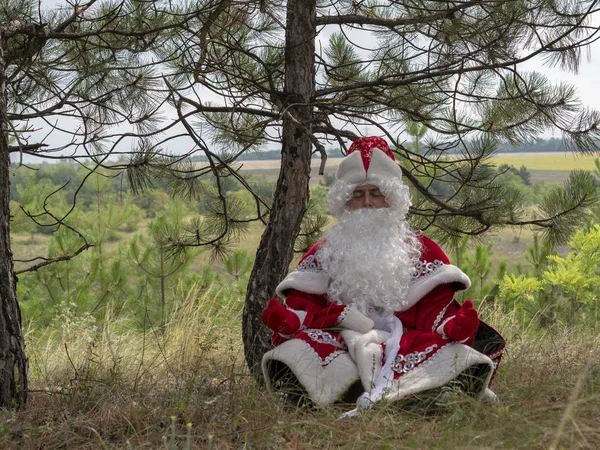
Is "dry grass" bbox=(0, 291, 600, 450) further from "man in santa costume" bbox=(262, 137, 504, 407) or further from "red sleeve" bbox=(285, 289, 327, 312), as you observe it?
"red sleeve" bbox=(285, 289, 327, 312)

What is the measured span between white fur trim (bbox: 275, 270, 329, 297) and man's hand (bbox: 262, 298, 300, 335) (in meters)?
0.18

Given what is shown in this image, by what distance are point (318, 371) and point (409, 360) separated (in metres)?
0.35

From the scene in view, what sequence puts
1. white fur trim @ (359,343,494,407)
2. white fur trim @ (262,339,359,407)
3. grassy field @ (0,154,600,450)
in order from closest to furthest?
1. grassy field @ (0,154,600,450)
2. white fur trim @ (359,343,494,407)
3. white fur trim @ (262,339,359,407)

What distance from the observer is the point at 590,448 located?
6.20ft

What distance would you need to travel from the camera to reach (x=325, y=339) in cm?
291

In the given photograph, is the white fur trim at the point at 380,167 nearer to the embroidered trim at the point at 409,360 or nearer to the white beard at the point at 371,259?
the white beard at the point at 371,259

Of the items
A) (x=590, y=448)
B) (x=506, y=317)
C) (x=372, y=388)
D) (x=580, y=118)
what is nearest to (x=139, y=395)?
(x=372, y=388)

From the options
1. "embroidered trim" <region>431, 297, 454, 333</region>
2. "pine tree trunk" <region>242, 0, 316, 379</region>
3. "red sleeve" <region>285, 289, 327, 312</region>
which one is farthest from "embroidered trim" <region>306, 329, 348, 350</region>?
"pine tree trunk" <region>242, 0, 316, 379</region>

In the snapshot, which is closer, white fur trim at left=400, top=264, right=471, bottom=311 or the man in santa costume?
the man in santa costume

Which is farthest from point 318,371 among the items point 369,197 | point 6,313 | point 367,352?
point 6,313

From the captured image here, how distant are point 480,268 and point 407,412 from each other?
442 cm

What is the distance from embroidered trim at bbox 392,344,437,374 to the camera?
275 cm

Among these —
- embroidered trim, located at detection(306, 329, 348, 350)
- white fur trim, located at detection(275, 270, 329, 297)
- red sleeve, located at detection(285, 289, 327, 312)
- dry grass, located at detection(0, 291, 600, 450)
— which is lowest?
dry grass, located at detection(0, 291, 600, 450)

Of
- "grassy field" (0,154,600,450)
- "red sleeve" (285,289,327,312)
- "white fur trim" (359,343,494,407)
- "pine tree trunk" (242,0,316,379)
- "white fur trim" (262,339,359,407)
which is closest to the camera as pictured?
"grassy field" (0,154,600,450)
